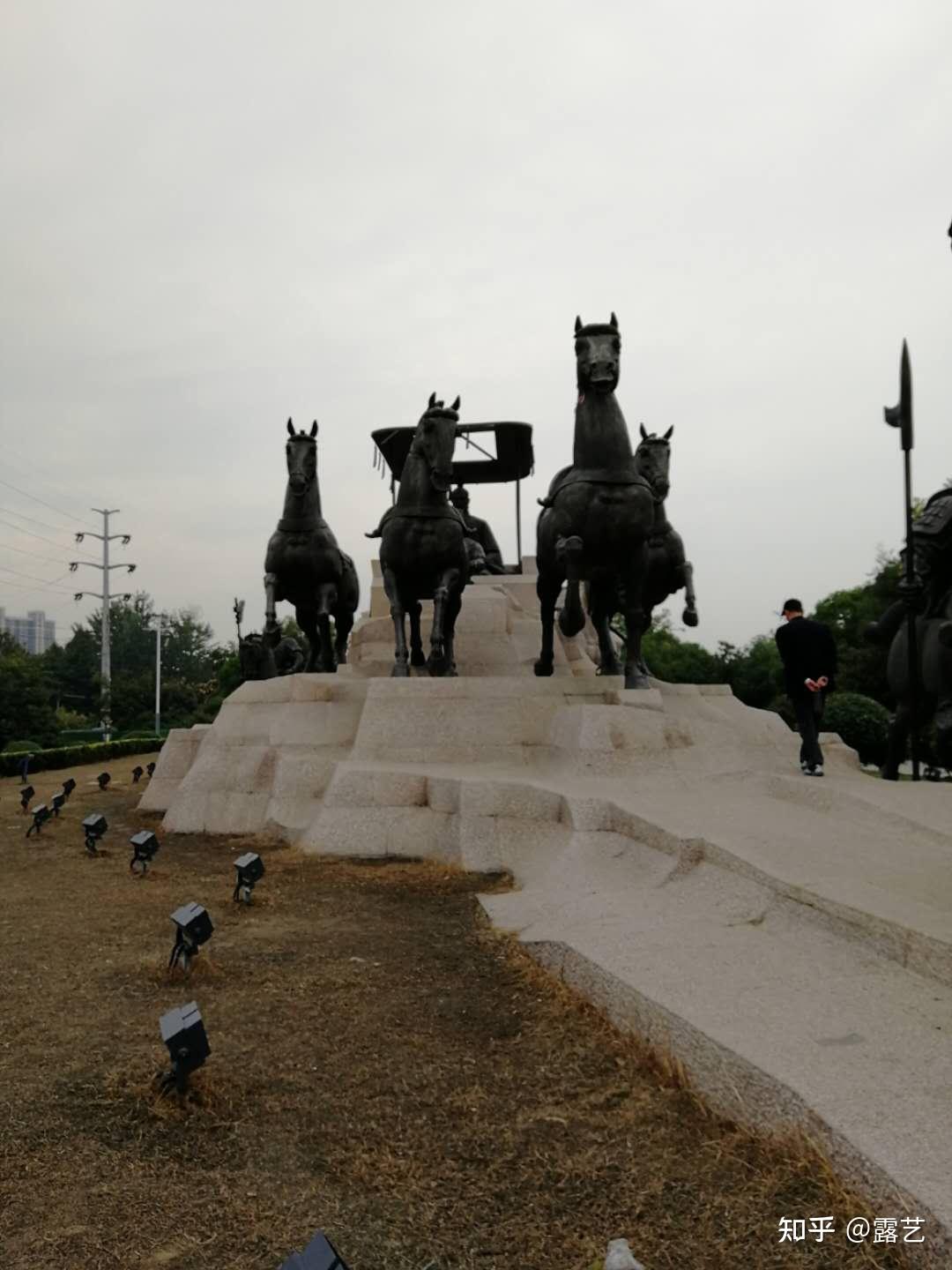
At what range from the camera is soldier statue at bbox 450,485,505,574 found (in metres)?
20.4

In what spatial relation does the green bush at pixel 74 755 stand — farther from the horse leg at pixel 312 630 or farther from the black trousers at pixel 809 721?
the black trousers at pixel 809 721

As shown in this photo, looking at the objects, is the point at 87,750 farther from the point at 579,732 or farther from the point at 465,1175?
the point at 465,1175

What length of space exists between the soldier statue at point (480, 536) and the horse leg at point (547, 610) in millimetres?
7064

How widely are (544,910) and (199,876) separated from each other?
330cm

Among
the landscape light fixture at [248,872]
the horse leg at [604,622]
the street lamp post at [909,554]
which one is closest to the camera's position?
the landscape light fixture at [248,872]

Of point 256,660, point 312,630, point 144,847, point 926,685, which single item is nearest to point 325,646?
point 312,630

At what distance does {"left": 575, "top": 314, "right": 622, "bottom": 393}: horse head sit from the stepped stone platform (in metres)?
3.23

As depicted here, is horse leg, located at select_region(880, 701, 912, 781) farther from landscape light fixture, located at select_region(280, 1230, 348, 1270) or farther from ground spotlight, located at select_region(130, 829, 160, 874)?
landscape light fixture, located at select_region(280, 1230, 348, 1270)

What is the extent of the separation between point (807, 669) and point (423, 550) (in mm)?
4954

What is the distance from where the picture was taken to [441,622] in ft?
39.0

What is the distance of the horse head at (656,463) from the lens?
13.2m

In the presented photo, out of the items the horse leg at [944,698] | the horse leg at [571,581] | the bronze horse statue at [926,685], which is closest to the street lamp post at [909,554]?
the bronze horse statue at [926,685]

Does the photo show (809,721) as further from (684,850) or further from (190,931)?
(190,931)

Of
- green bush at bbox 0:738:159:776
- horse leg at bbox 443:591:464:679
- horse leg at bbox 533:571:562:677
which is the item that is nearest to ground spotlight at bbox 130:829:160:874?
horse leg at bbox 443:591:464:679
